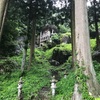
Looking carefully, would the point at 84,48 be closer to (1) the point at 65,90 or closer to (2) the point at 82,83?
(2) the point at 82,83

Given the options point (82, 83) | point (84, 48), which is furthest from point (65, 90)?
point (84, 48)

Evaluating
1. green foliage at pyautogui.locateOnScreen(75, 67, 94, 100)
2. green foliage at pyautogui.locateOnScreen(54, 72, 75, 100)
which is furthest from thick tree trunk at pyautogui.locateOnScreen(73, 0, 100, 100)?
green foliage at pyautogui.locateOnScreen(54, 72, 75, 100)

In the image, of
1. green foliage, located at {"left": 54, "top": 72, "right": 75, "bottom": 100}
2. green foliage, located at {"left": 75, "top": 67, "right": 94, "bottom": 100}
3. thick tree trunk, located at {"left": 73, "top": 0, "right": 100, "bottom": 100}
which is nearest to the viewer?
green foliage, located at {"left": 75, "top": 67, "right": 94, "bottom": 100}

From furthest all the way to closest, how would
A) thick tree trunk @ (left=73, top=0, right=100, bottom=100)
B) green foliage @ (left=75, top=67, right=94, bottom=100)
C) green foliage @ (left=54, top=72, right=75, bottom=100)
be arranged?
green foliage @ (left=54, top=72, right=75, bottom=100)
thick tree trunk @ (left=73, top=0, right=100, bottom=100)
green foliage @ (left=75, top=67, right=94, bottom=100)

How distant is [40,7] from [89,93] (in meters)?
12.4

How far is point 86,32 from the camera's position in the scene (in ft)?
26.5

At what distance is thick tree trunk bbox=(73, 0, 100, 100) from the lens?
7.25m

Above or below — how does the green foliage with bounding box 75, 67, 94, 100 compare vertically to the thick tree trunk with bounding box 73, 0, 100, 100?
below

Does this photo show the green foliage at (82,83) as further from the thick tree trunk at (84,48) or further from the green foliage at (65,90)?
the green foliage at (65,90)

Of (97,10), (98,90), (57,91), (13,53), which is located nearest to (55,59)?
(13,53)

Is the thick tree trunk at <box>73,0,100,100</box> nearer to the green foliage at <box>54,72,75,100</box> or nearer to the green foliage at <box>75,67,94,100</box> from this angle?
the green foliage at <box>75,67,94,100</box>

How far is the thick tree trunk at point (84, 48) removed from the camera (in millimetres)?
7251

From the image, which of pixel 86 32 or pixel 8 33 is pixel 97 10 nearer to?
pixel 8 33

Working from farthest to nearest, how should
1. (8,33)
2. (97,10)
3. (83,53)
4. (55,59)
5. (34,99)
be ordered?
(55,59) → (97,10) → (8,33) → (34,99) → (83,53)
